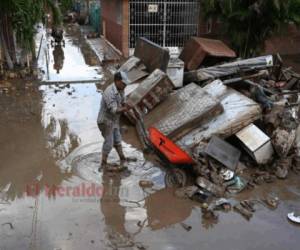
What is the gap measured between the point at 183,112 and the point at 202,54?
389cm

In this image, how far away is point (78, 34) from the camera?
27.1 m

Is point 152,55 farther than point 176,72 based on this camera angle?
Yes

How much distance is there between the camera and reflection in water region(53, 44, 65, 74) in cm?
1540

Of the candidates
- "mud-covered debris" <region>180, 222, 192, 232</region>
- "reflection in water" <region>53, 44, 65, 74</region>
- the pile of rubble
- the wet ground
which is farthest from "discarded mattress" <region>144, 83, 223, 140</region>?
"reflection in water" <region>53, 44, 65, 74</region>

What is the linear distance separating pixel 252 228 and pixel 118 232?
5.98 feet

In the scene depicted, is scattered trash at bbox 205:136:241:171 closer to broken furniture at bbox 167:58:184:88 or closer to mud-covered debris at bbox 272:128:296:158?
mud-covered debris at bbox 272:128:296:158

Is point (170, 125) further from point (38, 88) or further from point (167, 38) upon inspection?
point (167, 38)

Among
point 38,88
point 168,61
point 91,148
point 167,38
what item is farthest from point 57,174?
point 167,38

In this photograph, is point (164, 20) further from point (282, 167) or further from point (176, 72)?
point (282, 167)

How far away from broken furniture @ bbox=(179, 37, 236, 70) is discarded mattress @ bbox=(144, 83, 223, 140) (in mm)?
2807

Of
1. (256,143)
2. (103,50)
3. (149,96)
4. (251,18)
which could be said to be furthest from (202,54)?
(103,50)

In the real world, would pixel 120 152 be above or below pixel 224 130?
below

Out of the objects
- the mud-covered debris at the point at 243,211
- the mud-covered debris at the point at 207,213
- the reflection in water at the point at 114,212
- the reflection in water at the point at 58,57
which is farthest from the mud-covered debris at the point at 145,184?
the reflection in water at the point at 58,57

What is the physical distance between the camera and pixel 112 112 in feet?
20.9
